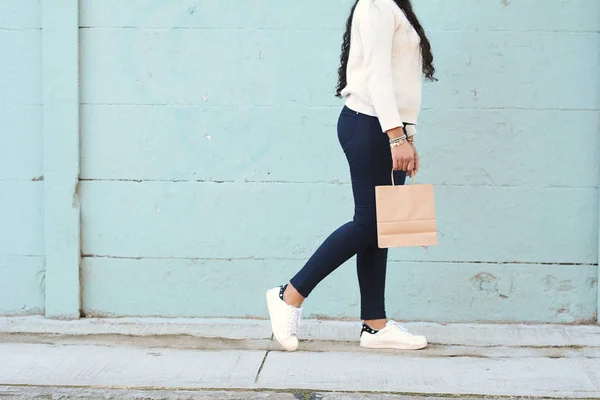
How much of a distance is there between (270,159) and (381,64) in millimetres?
1014

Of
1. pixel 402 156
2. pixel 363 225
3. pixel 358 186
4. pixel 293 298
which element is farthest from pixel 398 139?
pixel 293 298

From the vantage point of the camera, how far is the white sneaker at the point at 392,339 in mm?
4266

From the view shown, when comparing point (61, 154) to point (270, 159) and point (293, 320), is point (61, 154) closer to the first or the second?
point (270, 159)

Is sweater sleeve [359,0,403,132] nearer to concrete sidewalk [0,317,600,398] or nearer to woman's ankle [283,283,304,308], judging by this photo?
woman's ankle [283,283,304,308]

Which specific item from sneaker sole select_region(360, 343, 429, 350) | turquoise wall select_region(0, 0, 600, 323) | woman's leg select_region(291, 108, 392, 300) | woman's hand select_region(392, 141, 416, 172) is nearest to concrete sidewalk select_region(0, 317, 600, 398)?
sneaker sole select_region(360, 343, 429, 350)

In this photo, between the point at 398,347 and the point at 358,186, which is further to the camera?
the point at 398,347

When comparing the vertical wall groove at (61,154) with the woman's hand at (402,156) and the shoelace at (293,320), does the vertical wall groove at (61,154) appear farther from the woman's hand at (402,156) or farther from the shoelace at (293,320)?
the woman's hand at (402,156)

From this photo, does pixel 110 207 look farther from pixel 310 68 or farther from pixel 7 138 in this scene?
pixel 310 68

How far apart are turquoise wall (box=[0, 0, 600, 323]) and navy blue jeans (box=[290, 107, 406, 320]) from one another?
46cm

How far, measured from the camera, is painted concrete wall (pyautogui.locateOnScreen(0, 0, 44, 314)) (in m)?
4.69

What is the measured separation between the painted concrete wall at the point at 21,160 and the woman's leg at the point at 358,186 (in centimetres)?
148

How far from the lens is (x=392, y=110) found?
151 inches

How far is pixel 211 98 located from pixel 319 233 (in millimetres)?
862

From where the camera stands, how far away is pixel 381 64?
3.86m
